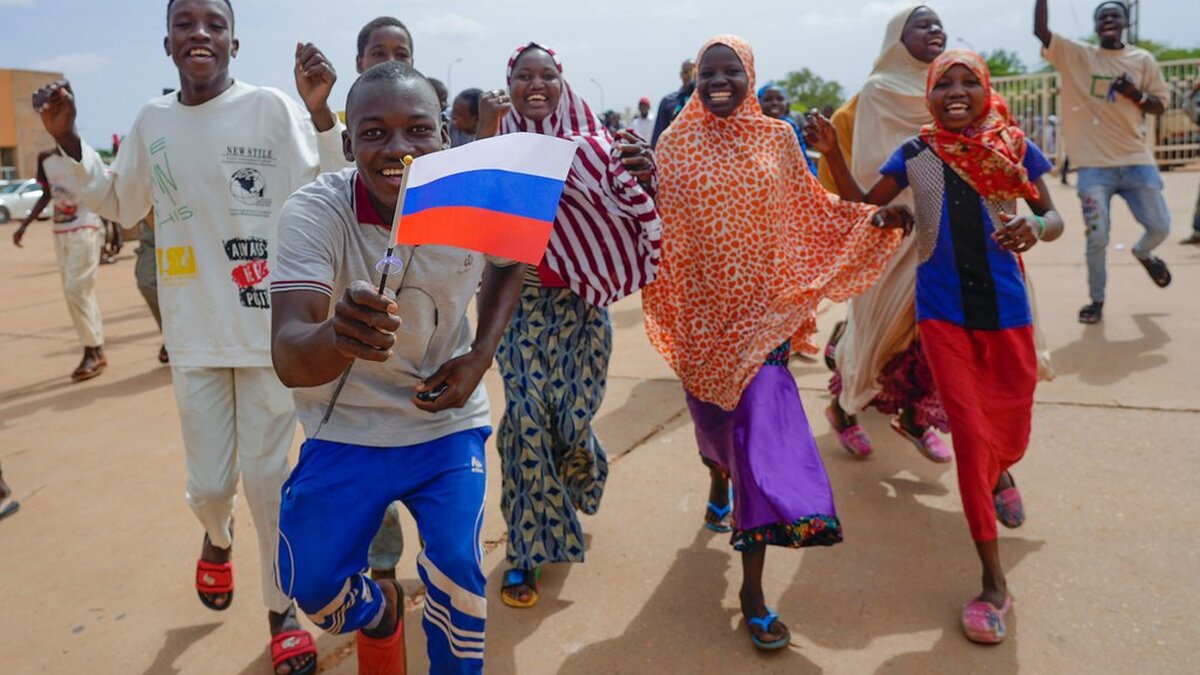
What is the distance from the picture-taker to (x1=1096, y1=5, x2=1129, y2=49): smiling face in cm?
673

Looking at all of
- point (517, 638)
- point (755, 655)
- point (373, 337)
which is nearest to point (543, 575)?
point (517, 638)

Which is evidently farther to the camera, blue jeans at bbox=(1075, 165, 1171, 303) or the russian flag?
blue jeans at bbox=(1075, 165, 1171, 303)

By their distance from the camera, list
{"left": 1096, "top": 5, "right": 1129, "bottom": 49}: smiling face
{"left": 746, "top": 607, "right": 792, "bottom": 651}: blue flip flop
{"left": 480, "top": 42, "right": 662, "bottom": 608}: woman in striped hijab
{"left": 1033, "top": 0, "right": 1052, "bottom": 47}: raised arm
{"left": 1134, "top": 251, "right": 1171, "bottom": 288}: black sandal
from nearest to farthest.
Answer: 1. {"left": 746, "top": 607, "right": 792, "bottom": 651}: blue flip flop
2. {"left": 480, "top": 42, "right": 662, "bottom": 608}: woman in striped hijab
3. {"left": 1033, "top": 0, "right": 1052, "bottom": 47}: raised arm
4. {"left": 1096, "top": 5, "right": 1129, "bottom": 49}: smiling face
5. {"left": 1134, "top": 251, "right": 1171, "bottom": 288}: black sandal

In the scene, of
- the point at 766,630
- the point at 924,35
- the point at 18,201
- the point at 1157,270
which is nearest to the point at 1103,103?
the point at 1157,270

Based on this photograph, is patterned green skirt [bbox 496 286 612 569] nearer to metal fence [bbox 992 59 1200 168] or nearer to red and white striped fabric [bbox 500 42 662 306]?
red and white striped fabric [bbox 500 42 662 306]

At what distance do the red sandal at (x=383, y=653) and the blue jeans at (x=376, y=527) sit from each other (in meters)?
0.20

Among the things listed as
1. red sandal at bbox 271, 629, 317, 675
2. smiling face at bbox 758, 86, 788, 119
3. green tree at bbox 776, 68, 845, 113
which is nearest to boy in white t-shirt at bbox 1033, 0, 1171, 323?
smiling face at bbox 758, 86, 788, 119

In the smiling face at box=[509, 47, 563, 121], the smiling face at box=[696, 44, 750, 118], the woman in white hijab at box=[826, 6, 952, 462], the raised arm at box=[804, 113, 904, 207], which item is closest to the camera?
the smiling face at box=[696, 44, 750, 118]

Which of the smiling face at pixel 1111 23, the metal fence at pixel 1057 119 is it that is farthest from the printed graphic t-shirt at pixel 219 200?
the metal fence at pixel 1057 119

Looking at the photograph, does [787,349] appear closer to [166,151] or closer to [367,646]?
[367,646]

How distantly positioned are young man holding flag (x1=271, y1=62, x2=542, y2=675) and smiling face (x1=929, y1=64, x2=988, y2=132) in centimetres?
189

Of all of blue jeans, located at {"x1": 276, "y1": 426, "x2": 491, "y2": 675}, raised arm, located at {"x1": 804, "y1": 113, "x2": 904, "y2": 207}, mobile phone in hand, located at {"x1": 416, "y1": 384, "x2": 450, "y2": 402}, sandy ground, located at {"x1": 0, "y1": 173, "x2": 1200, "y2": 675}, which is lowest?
sandy ground, located at {"x1": 0, "y1": 173, "x2": 1200, "y2": 675}

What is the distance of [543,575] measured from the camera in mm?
3584

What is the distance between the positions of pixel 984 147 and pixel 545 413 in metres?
1.86
